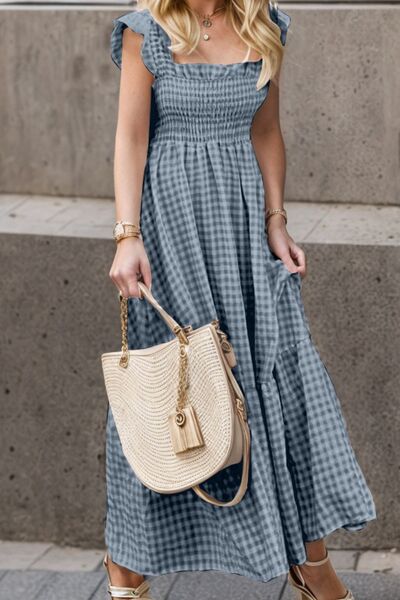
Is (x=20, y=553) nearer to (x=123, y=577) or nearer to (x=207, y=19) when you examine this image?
(x=123, y=577)

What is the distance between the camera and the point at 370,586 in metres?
4.55

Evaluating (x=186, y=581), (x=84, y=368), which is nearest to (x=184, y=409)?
(x=186, y=581)

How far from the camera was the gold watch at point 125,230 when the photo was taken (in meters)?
3.82

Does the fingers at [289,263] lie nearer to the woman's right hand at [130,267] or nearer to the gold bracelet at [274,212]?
the gold bracelet at [274,212]

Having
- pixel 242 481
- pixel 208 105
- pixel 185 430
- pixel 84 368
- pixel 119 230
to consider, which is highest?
pixel 208 105

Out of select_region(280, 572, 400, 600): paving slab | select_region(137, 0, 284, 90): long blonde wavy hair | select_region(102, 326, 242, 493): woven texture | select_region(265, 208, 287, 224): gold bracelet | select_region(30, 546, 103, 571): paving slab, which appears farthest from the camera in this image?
select_region(30, 546, 103, 571): paving slab

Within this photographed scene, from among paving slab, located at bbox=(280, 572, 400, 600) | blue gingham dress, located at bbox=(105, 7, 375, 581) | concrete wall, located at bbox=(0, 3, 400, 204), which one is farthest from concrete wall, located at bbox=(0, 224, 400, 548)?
blue gingham dress, located at bbox=(105, 7, 375, 581)

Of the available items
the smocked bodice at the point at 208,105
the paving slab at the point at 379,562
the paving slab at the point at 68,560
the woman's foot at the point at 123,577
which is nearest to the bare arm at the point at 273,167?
the smocked bodice at the point at 208,105

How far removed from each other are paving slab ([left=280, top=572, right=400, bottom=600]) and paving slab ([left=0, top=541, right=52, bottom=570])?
3.15 feet

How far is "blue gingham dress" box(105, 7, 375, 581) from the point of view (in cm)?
386

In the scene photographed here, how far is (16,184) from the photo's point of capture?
536 cm

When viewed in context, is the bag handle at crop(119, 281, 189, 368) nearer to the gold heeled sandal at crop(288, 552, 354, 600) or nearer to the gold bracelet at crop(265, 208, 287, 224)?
the gold bracelet at crop(265, 208, 287, 224)

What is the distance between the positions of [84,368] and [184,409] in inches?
51.7

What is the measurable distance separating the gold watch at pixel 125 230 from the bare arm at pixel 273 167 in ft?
1.35
